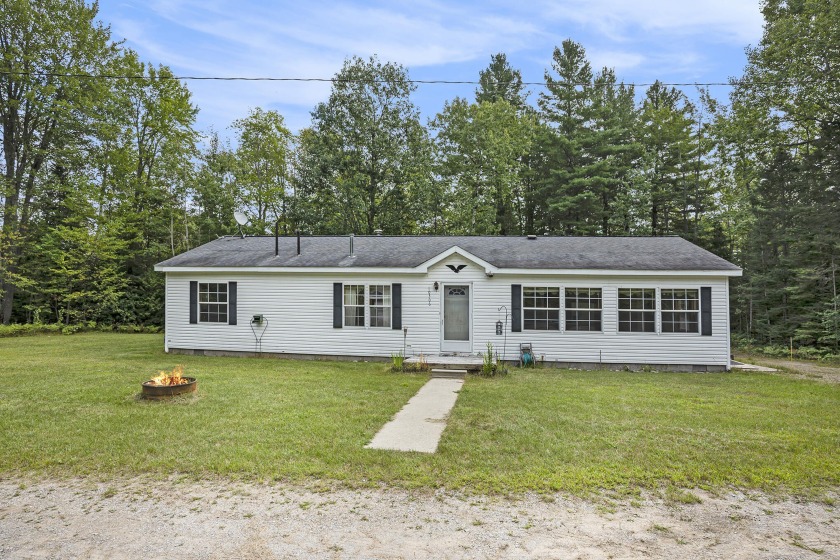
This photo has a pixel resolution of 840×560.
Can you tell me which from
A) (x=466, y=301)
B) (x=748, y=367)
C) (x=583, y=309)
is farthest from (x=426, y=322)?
(x=748, y=367)

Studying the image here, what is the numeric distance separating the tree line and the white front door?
11.5 m

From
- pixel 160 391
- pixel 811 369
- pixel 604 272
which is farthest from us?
pixel 811 369

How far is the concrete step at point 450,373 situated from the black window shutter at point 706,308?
19.3 ft

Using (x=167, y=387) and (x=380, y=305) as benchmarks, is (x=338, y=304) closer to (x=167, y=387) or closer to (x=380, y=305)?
(x=380, y=305)

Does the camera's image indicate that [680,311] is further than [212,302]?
No

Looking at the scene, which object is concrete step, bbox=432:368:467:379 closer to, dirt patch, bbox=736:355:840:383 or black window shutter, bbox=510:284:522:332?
black window shutter, bbox=510:284:522:332

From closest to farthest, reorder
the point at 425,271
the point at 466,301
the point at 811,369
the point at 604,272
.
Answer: the point at 604,272
the point at 811,369
the point at 425,271
the point at 466,301

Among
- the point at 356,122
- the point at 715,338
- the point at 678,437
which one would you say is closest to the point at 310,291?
the point at 678,437

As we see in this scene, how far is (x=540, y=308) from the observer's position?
1124cm

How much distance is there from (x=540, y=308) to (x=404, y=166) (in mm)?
13908

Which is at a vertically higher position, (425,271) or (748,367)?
(425,271)

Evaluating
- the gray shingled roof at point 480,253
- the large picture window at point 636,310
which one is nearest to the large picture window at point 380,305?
the gray shingled roof at point 480,253

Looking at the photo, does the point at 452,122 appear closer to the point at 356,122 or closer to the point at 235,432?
the point at 356,122

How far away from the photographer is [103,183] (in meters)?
21.2
